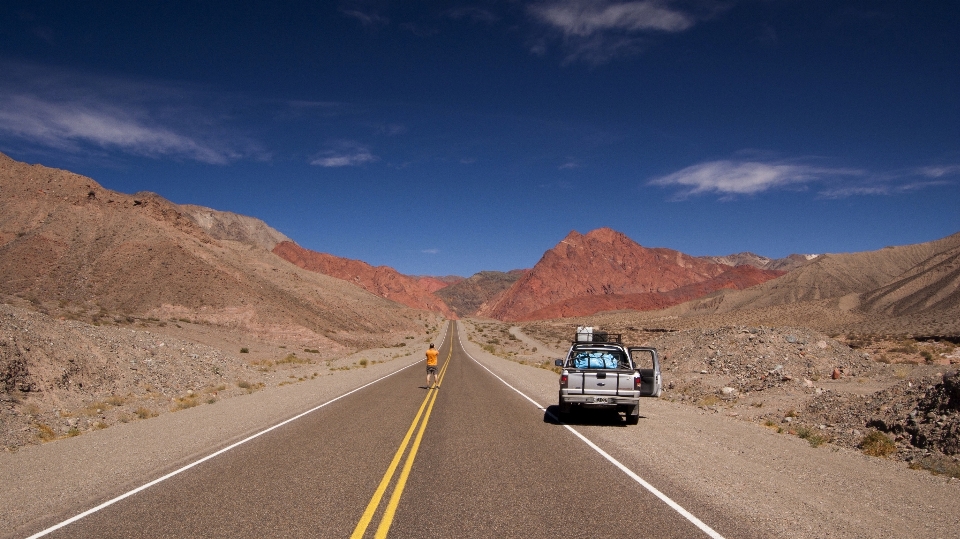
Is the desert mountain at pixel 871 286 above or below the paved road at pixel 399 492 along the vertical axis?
above

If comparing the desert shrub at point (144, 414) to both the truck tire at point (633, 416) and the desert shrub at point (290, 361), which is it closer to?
the truck tire at point (633, 416)

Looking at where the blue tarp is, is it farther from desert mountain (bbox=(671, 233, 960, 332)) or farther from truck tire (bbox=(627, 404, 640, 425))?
desert mountain (bbox=(671, 233, 960, 332))

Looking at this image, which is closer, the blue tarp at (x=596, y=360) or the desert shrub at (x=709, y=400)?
the blue tarp at (x=596, y=360)

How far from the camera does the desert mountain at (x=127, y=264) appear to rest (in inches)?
1777

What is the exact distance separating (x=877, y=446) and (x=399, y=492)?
9.93 metres

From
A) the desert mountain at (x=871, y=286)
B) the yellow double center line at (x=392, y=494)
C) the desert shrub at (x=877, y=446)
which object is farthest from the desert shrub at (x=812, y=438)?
the desert mountain at (x=871, y=286)

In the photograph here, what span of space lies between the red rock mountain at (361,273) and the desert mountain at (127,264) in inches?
3428

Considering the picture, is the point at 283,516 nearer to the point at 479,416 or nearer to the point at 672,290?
the point at 479,416

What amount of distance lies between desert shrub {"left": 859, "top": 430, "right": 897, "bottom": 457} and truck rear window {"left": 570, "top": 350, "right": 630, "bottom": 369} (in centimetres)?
521

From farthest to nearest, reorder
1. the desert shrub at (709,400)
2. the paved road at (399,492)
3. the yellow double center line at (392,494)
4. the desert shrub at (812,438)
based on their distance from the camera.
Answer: the desert shrub at (709,400)
the desert shrub at (812,438)
the paved road at (399,492)
the yellow double center line at (392,494)

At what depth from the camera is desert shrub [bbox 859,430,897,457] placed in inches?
434

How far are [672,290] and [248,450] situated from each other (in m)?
196

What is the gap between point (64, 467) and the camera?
8883mm

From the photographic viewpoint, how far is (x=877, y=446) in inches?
440
